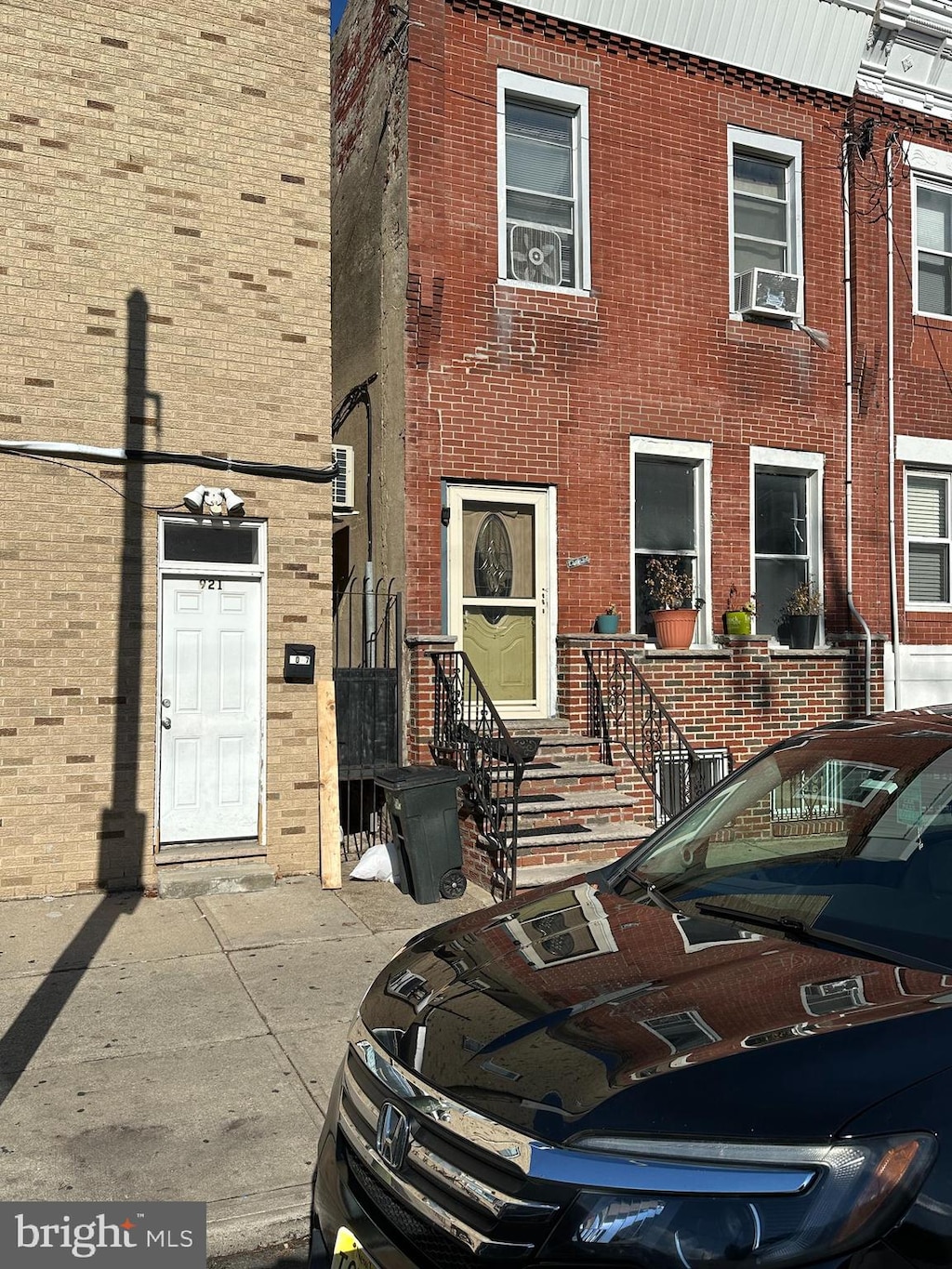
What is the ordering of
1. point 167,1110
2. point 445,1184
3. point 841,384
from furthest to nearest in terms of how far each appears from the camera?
1. point 841,384
2. point 167,1110
3. point 445,1184

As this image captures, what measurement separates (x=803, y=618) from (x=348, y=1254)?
31.3 ft

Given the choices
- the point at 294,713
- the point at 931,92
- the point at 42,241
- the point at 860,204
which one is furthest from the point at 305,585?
the point at 931,92

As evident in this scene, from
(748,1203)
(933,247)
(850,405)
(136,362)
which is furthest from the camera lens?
(933,247)

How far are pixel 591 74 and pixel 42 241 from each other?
5.59m

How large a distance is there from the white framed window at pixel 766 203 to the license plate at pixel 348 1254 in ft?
34.5

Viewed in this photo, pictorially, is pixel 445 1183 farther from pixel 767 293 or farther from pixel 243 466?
pixel 767 293

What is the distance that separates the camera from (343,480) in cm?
1050

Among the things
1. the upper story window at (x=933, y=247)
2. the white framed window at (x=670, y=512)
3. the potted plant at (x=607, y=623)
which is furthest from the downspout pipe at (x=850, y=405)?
the potted plant at (x=607, y=623)

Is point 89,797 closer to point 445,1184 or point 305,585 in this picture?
point 305,585

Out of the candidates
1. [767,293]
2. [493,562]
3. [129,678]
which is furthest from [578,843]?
[767,293]

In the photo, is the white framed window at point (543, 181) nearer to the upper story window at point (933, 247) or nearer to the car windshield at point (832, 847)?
the upper story window at point (933, 247)

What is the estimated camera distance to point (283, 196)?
8945mm

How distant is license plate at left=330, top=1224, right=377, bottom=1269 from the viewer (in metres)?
2.39

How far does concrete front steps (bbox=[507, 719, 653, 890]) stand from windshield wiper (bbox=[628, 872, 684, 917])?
4530 mm
